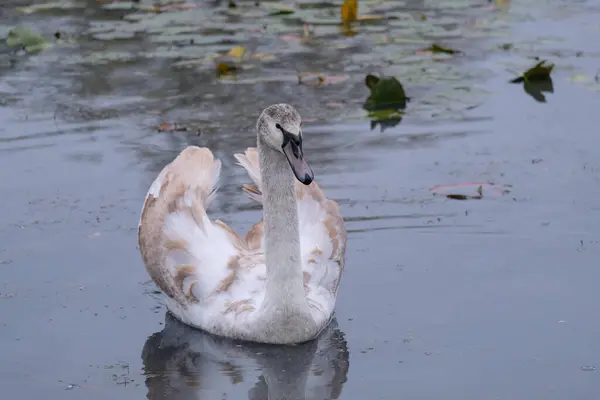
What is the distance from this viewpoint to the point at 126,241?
8164mm

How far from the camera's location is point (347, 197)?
875 centimetres

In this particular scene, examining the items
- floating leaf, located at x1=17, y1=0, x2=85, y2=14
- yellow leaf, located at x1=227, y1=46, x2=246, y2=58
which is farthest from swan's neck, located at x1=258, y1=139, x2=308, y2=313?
floating leaf, located at x1=17, y1=0, x2=85, y2=14

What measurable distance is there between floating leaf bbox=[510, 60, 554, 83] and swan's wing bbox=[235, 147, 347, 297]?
4408mm

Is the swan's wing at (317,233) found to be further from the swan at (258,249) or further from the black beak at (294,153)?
the black beak at (294,153)

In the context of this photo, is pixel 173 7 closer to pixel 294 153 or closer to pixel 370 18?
pixel 370 18

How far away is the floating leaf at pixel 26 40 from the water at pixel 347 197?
0.13 metres

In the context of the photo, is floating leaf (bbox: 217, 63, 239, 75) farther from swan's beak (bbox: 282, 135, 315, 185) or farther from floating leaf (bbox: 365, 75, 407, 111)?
swan's beak (bbox: 282, 135, 315, 185)

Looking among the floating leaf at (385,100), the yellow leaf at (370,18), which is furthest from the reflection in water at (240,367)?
the yellow leaf at (370,18)

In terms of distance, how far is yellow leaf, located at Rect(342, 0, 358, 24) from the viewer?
549 inches

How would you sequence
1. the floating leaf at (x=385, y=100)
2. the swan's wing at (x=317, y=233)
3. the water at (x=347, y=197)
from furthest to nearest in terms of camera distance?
the floating leaf at (x=385, y=100) → the swan's wing at (x=317, y=233) → the water at (x=347, y=197)

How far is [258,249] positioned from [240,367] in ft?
4.14

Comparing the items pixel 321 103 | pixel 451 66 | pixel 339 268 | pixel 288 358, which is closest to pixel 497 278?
pixel 339 268

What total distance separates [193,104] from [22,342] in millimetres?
4851

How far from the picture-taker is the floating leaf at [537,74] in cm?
1144
